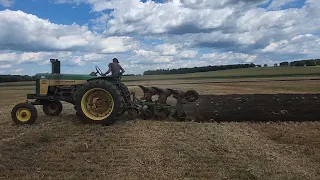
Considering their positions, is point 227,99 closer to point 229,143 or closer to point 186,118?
point 186,118

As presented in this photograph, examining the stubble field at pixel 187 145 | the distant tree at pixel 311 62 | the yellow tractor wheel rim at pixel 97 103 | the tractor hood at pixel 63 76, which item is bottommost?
the stubble field at pixel 187 145

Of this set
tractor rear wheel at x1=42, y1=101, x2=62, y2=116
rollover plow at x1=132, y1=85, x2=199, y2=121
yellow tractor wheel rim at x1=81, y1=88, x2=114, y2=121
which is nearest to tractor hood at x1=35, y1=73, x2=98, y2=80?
yellow tractor wheel rim at x1=81, y1=88, x2=114, y2=121

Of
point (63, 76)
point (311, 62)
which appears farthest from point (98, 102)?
point (311, 62)

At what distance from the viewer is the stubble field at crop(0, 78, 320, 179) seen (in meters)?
6.25

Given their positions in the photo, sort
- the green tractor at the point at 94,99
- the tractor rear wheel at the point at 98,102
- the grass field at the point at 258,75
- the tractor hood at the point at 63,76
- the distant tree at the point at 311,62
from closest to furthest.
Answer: the tractor rear wheel at the point at 98,102
the green tractor at the point at 94,99
the tractor hood at the point at 63,76
the grass field at the point at 258,75
the distant tree at the point at 311,62

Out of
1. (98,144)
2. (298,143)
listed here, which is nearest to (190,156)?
(98,144)

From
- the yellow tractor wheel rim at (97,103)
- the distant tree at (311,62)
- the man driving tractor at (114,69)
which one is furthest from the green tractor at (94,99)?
the distant tree at (311,62)

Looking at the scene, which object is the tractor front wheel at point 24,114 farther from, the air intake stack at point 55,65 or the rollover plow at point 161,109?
the rollover plow at point 161,109

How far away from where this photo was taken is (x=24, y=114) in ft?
34.3

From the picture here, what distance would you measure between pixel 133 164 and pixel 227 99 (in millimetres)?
Answer: 5482

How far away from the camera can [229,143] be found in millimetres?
7848

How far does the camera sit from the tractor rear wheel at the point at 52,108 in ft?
40.3

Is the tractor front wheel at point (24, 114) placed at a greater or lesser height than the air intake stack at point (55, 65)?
lesser

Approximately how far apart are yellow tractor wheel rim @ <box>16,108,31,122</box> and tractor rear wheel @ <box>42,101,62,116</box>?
1.74 m
